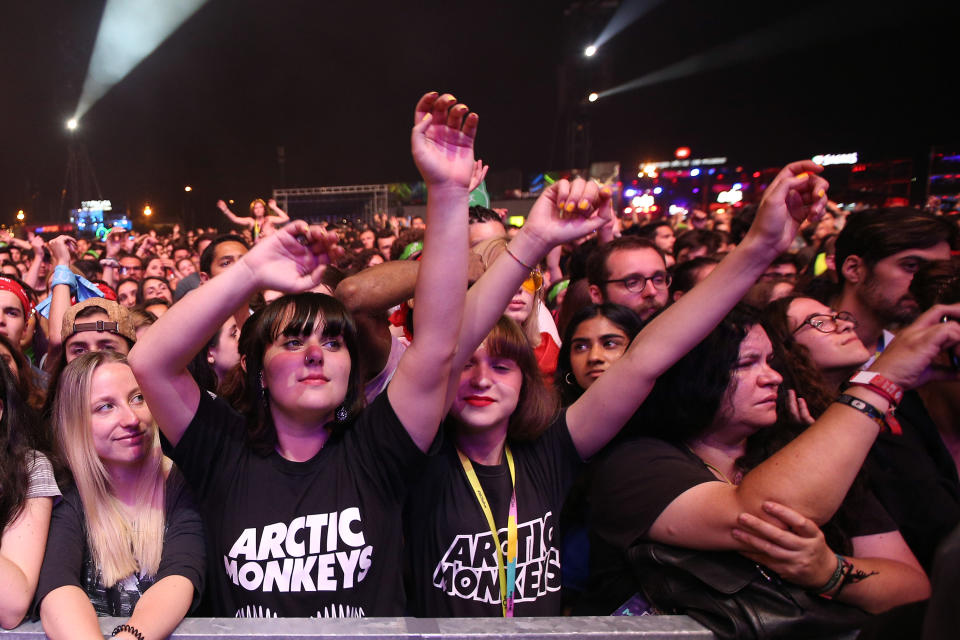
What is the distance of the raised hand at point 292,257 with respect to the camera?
1.40 metres

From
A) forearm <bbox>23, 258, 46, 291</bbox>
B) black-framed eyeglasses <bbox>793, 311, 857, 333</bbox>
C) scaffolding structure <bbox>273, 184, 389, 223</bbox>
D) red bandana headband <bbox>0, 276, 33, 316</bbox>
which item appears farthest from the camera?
scaffolding structure <bbox>273, 184, 389, 223</bbox>

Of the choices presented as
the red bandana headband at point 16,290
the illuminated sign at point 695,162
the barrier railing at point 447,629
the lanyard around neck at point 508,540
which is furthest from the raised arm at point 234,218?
the illuminated sign at point 695,162

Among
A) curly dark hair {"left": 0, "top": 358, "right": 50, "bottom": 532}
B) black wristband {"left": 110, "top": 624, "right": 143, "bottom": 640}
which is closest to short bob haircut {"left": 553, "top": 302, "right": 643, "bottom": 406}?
black wristband {"left": 110, "top": 624, "right": 143, "bottom": 640}


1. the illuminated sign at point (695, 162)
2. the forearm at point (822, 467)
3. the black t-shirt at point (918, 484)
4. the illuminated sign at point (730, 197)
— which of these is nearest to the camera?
the forearm at point (822, 467)

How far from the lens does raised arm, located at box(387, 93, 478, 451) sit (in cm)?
138

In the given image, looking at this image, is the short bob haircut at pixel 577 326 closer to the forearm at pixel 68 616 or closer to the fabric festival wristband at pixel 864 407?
the fabric festival wristband at pixel 864 407

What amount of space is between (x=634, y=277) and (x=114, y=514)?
8.16 ft

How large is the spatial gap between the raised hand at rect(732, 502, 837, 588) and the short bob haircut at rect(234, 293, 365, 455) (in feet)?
3.34

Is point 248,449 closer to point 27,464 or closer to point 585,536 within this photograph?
point 27,464

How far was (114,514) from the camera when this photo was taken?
5.48 feet

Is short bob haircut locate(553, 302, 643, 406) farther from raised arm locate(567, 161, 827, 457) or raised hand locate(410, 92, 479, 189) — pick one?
raised hand locate(410, 92, 479, 189)

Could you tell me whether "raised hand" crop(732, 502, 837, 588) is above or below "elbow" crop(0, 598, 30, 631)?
above

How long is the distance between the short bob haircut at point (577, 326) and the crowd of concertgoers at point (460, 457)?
524 mm

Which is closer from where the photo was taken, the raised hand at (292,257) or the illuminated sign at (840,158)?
the raised hand at (292,257)
